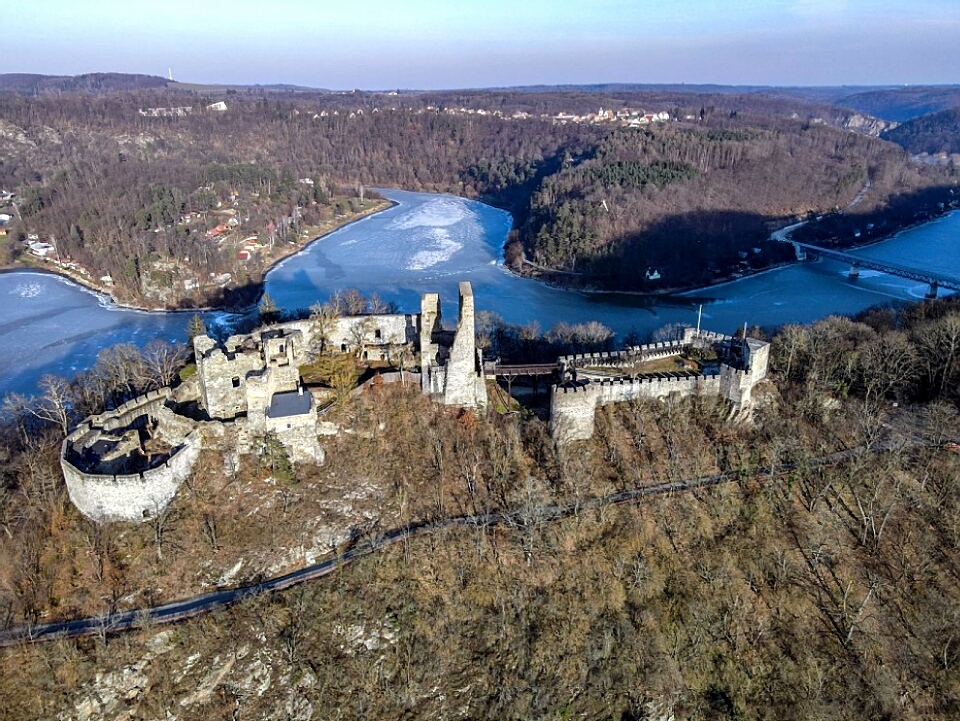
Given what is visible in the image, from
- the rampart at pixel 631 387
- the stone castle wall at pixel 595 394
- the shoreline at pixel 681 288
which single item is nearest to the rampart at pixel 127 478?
the stone castle wall at pixel 595 394

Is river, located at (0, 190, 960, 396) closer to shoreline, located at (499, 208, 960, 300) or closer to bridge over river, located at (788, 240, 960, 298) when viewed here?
shoreline, located at (499, 208, 960, 300)

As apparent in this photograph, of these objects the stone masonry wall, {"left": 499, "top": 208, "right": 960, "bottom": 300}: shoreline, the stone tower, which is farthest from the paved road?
{"left": 499, "top": 208, "right": 960, "bottom": 300}: shoreline

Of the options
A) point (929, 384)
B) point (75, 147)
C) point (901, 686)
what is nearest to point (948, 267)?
point (929, 384)

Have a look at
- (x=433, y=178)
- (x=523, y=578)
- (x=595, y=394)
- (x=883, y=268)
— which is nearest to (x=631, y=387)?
(x=595, y=394)

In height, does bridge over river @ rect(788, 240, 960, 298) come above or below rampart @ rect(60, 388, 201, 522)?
below

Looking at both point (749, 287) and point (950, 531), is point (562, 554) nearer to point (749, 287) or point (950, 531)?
point (950, 531)

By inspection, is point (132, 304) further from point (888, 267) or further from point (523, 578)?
point (888, 267)
